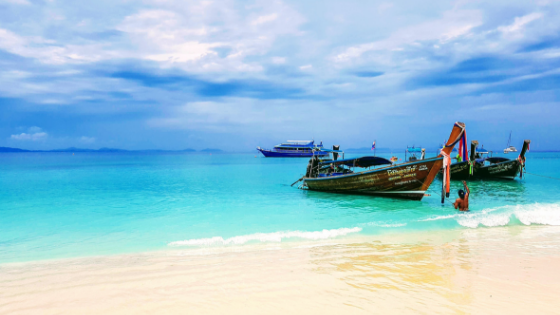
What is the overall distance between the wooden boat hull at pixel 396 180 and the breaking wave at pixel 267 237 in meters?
6.82

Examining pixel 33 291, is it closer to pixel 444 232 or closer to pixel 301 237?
pixel 301 237

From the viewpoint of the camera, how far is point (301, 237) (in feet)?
32.2

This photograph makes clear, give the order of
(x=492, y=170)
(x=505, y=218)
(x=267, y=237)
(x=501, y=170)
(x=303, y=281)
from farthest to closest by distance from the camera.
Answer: (x=492, y=170) < (x=501, y=170) < (x=505, y=218) < (x=267, y=237) < (x=303, y=281)

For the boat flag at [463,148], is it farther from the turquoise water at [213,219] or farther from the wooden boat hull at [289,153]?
the wooden boat hull at [289,153]

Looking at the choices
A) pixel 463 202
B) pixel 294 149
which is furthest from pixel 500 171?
pixel 294 149

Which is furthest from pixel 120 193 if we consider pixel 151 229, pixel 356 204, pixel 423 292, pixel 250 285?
pixel 423 292

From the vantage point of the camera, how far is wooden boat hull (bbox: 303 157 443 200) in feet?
51.3

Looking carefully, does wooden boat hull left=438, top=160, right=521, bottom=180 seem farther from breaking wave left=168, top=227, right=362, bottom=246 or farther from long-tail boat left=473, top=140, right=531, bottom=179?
breaking wave left=168, top=227, right=362, bottom=246

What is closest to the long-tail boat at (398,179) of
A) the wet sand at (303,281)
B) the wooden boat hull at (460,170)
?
the wet sand at (303,281)

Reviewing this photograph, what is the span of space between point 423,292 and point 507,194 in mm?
19201

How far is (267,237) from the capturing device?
988 cm

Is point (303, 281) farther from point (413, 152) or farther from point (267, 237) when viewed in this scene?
point (413, 152)

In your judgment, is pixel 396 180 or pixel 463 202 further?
pixel 396 180

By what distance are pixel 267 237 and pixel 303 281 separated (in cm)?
424
